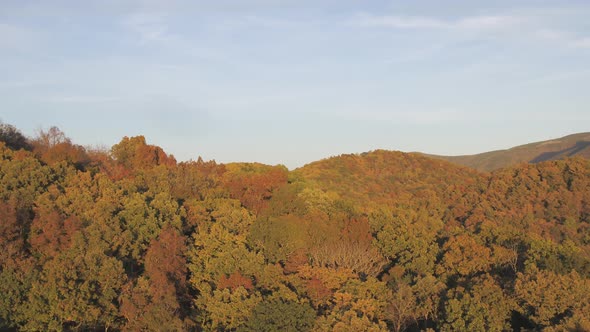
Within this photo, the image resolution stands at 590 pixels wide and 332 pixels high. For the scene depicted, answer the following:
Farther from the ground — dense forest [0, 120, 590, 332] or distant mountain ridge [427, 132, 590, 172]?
distant mountain ridge [427, 132, 590, 172]

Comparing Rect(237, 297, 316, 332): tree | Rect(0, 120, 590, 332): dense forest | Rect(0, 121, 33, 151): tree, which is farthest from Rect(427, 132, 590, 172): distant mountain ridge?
Rect(237, 297, 316, 332): tree

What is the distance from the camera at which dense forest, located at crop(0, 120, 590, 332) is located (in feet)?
103

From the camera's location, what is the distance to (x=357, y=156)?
469ft

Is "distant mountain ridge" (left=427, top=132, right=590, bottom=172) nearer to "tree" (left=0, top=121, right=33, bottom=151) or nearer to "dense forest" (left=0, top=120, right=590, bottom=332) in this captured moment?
"dense forest" (left=0, top=120, right=590, bottom=332)

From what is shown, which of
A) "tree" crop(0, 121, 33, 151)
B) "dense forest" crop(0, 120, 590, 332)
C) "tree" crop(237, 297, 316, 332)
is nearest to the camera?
"tree" crop(237, 297, 316, 332)

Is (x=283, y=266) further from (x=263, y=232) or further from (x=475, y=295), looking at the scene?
(x=475, y=295)

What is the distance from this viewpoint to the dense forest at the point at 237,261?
31.4 meters

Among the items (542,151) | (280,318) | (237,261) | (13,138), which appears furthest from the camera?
(542,151)

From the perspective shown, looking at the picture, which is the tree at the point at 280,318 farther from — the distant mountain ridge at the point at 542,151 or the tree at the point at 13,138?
the distant mountain ridge at the point at 542,151

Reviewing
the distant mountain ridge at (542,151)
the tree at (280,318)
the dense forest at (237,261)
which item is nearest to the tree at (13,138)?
the dense forest at (237,261)

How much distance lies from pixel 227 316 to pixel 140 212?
39.2ft

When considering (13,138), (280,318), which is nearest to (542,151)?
(13,138)

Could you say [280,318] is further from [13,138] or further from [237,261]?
[13,138]

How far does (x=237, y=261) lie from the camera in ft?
127
